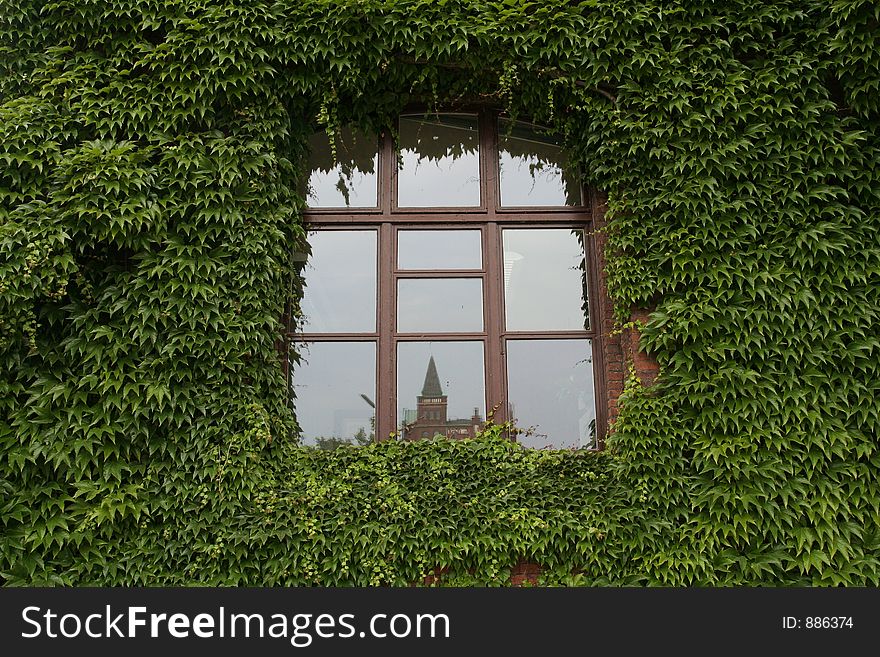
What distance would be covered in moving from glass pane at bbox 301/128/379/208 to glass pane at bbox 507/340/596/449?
1.62 metres

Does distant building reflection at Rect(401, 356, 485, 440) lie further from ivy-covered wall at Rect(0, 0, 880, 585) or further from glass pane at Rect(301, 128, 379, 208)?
glass pane at Rect(301, 128, 379, 208)

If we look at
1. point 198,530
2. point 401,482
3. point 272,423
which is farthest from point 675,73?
point 198,530

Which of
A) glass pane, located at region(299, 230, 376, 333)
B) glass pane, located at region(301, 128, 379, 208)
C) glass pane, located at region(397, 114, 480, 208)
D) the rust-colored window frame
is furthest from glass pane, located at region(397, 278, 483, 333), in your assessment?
glass pane, located at region(301, 128, 379, 208)

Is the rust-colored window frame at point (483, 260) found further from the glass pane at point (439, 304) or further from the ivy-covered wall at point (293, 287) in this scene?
the ivy-covered wall at point (293, 287)

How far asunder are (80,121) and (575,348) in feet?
12.3

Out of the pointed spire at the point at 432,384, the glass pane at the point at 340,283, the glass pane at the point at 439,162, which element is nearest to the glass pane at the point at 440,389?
the pointed spire at the point at 432,384

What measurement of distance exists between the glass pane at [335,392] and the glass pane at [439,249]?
0.73m

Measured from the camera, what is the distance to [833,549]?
3.62 meters

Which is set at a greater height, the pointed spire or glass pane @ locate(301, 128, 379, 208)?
glass pane @ locate(301, 128, 379, 208)

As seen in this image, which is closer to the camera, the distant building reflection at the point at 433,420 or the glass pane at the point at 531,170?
the distant building reflection at the point at 433,420

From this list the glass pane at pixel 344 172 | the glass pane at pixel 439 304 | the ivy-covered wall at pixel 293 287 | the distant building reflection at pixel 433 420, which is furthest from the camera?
the glass pane at pixel 344 172

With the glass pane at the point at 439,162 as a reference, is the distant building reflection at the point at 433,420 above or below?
below

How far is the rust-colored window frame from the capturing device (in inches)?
171

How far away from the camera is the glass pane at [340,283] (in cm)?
447
